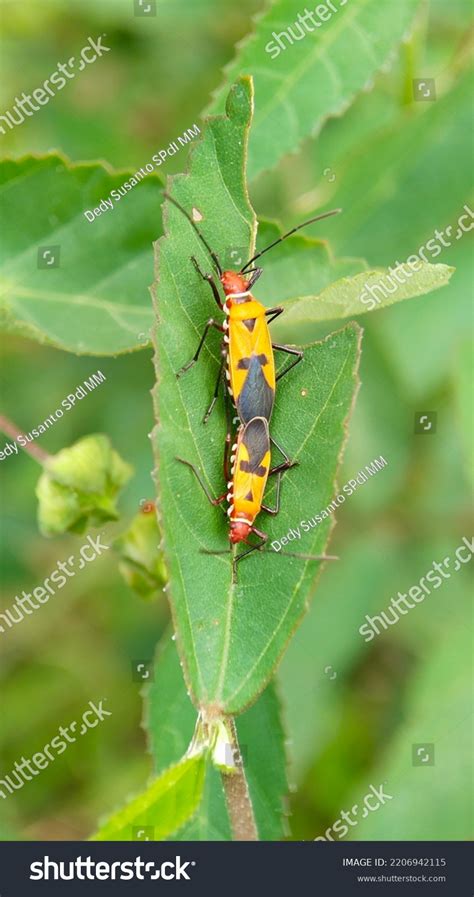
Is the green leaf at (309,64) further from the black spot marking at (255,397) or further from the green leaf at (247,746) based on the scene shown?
the green leaf at (247,746)

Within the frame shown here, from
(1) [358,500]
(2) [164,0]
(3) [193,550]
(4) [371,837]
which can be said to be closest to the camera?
(3) [193,550]

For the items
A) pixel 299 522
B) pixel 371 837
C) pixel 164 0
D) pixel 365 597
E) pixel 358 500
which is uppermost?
pixel 164 0

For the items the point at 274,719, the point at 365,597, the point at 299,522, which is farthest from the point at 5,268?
the point at 365,597

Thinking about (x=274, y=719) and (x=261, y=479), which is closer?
(x=261, y=479)

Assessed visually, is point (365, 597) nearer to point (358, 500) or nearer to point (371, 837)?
point (358, 500)
